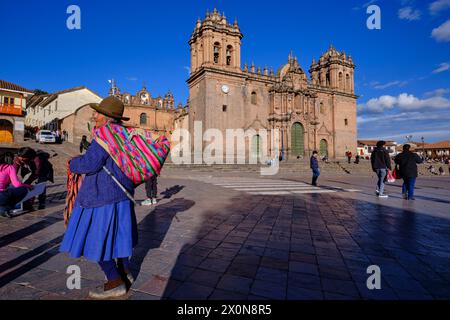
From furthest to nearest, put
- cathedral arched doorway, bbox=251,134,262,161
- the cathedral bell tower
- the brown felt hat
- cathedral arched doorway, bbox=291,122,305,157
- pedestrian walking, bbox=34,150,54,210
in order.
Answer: cathedral arched doorway, bbox=291,122,305,157, cathedral arched doorway, bbox=251,134,262,161, the cathedral bell tower, pedestrian walking, bbox=34,150,54,210, the brown felt hat

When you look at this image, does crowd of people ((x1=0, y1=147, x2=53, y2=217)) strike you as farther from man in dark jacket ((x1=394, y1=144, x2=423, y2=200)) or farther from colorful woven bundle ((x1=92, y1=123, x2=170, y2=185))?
man in dark jacket ((x1=394, y1=144, x2=423, y2=200))

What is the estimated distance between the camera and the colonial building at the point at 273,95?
27.1 metres

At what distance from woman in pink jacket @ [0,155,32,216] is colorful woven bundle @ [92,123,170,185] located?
4565 mm

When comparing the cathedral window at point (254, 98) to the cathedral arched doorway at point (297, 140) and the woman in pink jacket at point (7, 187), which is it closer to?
the cathedral arched doorway at point (297, 140)

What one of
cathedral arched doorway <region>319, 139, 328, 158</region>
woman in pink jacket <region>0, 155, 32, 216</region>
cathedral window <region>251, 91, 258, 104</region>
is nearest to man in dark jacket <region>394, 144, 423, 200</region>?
woman in pink jacket <region>0, 155, 32, 216</region>

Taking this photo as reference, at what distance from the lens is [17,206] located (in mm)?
5805

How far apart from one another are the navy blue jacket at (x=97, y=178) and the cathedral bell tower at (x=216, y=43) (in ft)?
86.8

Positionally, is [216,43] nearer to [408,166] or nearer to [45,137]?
[45,137]

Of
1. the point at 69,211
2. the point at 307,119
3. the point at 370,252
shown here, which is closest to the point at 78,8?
the point at 69,211

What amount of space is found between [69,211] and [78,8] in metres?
5.90

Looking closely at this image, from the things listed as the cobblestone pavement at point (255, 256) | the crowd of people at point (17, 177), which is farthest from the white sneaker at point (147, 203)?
the crowd of people at point (17, 177)

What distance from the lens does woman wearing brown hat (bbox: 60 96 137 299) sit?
2.09m

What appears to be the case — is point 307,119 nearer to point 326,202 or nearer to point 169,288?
point 326,202

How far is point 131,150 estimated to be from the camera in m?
2.14
